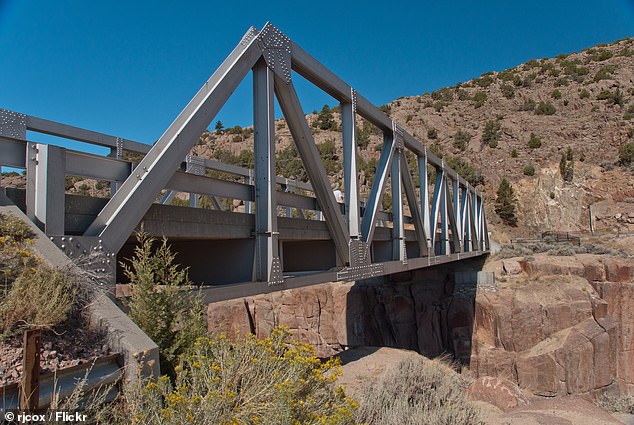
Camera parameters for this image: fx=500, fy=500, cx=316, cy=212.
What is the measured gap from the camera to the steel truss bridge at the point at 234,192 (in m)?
4.59

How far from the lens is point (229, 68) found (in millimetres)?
6832

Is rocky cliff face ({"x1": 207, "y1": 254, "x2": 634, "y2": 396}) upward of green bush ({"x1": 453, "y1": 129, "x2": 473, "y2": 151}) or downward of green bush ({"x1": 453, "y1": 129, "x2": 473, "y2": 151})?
downward

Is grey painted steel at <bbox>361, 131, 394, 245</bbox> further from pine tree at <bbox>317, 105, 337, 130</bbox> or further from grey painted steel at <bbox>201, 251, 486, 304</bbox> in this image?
pine tree at <bbox>317, 105, 337, 130</bbox>

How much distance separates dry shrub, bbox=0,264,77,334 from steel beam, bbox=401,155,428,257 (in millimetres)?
11444

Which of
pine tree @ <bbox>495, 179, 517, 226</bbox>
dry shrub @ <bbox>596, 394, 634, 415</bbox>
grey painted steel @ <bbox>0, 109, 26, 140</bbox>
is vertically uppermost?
pine tree @ <bbox>495, 179, 517, 226</bbox>

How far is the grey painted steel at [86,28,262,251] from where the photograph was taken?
497 cm

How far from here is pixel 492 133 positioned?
59.9m

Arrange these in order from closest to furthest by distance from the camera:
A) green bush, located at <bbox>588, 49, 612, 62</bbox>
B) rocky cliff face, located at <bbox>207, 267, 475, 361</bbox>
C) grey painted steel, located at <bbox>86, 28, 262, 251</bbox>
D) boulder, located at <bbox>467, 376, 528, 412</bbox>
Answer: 1. grey painted steel, located at <bbox>86, 28, 262, 251</bbox>
2. boulder, located at <bbox>467, 376, 528, 412</bbox>
3. rocky cliff face, located at <bbox>207, 267, 475, 361</bbox>
4. green bush, located at <bbox>588, 49, 612, 62</bbox>

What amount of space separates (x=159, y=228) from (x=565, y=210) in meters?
47.3

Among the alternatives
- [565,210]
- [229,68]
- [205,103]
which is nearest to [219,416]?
[205,103]

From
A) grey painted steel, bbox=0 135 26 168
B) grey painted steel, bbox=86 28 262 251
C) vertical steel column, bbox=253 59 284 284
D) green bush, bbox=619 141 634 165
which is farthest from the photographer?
green bush, bbox=619 141 634 165

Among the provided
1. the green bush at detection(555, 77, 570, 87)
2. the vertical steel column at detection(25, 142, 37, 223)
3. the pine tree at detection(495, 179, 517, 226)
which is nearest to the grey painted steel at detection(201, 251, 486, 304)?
the vertical steel column at detection(25, 142, 37, 223)

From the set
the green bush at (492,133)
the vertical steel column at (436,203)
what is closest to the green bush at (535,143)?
the green bush at (492,133)

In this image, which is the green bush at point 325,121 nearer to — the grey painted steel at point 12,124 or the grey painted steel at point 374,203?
the grey painted steel at point 374,203
